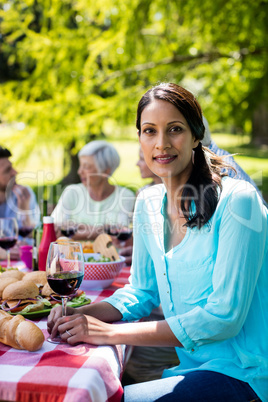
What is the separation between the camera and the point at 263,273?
4.33 ft

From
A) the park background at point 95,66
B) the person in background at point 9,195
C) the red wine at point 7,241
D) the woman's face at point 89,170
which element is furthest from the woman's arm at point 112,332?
the park background at point 95,66

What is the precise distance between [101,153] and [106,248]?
5.49ft

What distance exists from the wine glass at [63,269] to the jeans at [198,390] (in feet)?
1.09

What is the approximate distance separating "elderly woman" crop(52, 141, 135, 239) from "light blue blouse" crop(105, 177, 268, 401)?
6.19 feet

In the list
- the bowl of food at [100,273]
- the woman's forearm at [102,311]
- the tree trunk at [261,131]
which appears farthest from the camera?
the tree trunk at [261,131]

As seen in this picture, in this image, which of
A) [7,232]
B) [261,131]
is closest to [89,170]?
[7,232]

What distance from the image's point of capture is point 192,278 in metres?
1.40

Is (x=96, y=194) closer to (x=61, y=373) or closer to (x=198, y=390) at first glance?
(x=198, y=390)

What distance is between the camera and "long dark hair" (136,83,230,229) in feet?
4.61

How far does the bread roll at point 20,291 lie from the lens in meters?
1.42

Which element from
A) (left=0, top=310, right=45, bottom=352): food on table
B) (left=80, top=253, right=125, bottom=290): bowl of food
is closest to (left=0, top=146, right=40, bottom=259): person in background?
(left=80, top=253, right=125, bottom=290): bowl of food

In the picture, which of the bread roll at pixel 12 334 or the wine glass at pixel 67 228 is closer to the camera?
the bread roll at pixel 12 334

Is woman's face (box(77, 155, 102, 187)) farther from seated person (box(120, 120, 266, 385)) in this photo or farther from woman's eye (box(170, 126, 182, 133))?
woman's eye (box(170, 126, 182, 133))

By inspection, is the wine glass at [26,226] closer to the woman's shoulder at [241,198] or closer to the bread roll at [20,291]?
the bread roll at [20,291]
